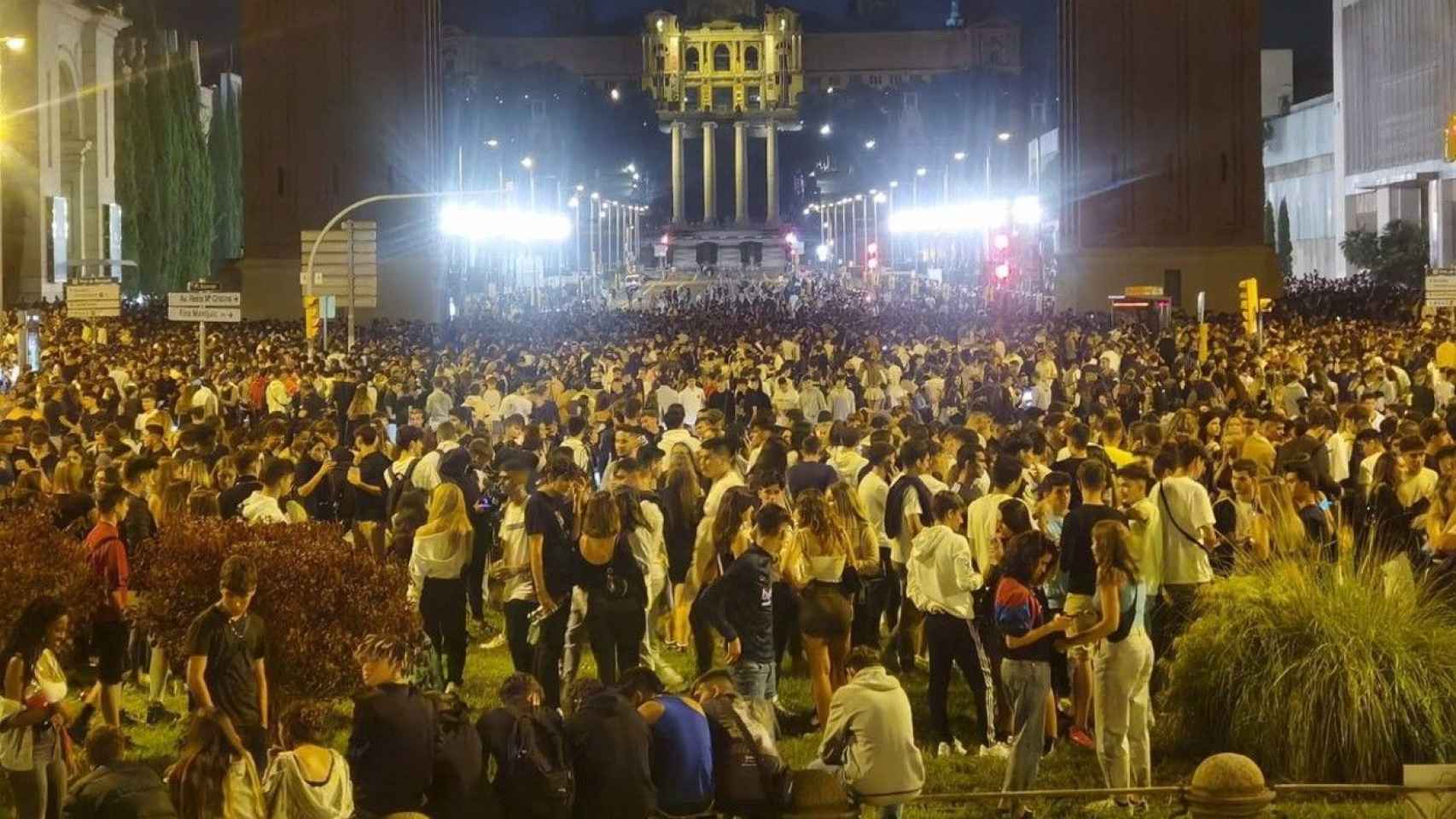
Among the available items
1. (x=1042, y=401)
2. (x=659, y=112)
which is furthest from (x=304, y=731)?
(x=659, y=112)

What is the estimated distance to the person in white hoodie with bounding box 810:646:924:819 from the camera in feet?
31.7

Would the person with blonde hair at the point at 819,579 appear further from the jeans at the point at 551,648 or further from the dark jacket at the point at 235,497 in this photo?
the dark jacket at the point at 235,497

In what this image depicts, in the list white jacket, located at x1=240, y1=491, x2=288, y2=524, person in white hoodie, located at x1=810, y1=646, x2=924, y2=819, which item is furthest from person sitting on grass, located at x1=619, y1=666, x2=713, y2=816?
white jacket, located at x1=240, y1=491, x2=288, y2=524

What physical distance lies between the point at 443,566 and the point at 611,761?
538cm

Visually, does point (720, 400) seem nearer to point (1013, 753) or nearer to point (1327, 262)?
point (1013, 753)

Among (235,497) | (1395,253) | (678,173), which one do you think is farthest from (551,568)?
(678,173)

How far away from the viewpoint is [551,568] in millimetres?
13039

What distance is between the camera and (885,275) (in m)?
105

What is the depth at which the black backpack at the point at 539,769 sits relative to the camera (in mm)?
8781

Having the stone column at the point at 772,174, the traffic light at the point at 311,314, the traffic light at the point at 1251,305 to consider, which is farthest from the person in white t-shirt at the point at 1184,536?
the stone column at the point at 772,174

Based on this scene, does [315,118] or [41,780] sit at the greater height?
[315,118]

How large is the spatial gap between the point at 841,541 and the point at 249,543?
3.15 meters

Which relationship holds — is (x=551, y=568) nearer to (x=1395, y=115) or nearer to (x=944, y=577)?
(x=944, y=577)

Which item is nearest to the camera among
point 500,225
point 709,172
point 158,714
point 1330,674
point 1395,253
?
point 1330,674
